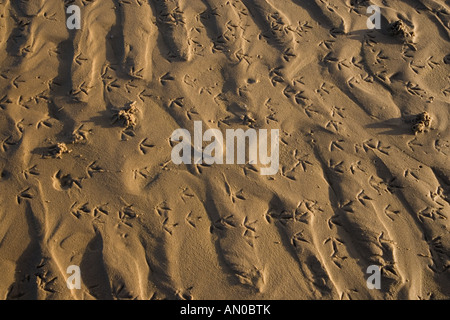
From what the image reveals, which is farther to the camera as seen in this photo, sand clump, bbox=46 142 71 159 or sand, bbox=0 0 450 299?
sand clump, bbox=46 142 71 159

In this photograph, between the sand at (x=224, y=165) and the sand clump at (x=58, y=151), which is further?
the sand clump at (x=58, y=151)

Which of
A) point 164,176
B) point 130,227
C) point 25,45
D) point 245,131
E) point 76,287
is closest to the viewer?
point 76,287

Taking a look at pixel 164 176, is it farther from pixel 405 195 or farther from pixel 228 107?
pixel 405 195

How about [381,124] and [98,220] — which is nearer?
[98,220]

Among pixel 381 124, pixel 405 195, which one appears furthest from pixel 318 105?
pixel 405 195

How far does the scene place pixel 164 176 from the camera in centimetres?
285

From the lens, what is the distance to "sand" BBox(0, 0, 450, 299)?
2.57 m

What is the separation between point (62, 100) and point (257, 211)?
210 centimetres

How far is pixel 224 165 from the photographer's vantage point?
115 inches

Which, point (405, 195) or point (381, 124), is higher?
point (381, 124)

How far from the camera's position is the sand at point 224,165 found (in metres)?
2.57

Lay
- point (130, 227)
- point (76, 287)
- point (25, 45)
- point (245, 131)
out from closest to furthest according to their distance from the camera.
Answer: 1. point (76, 287)
2. point (130, 227)
3. point (245, 131)
4. point (25, 45)

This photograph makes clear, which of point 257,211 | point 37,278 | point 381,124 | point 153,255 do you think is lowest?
point 37,278

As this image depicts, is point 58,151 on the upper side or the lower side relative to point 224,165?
lower
